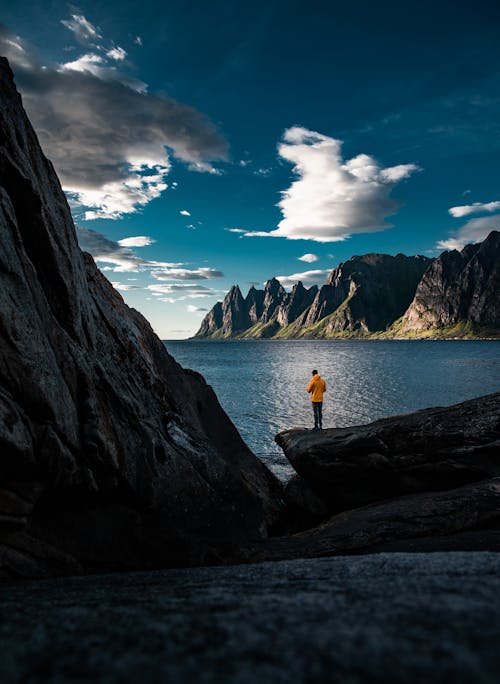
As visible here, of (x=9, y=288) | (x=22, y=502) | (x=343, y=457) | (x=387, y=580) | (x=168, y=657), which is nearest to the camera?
(x=168, y=657)

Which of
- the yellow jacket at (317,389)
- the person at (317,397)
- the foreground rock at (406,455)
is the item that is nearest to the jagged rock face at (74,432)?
the foreground rock at (406,455)

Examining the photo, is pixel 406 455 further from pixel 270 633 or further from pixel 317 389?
pixel 270 633

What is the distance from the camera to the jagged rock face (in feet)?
24.3

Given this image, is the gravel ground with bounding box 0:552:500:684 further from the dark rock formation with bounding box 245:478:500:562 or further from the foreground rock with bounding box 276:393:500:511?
the foreground rock with bounding box 276:393:500:511

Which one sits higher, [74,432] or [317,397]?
[74,432]

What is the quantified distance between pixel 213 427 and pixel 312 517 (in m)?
6.85

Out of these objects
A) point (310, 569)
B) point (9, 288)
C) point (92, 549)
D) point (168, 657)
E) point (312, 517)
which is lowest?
point (312, 517)

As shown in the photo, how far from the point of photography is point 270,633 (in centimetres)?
276

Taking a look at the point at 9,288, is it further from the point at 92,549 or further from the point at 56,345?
the point at 92,549

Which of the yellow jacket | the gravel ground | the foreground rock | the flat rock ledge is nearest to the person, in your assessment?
the yellow jacket

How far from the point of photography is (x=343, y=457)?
18281 mm

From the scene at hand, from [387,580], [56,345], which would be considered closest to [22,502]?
[56,345]

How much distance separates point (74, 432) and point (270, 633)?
7366mm

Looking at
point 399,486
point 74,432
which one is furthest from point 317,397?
point 74,432
